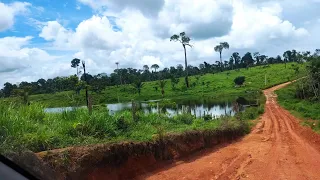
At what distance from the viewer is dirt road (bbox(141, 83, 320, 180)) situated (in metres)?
8.72

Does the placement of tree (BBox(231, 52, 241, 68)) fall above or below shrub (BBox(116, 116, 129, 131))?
above

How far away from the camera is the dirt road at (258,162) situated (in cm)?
872

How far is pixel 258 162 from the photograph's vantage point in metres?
10.3

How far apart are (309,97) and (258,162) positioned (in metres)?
28.5

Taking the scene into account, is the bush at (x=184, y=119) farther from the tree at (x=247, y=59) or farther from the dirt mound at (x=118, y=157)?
the tree at (x=247, y=59)

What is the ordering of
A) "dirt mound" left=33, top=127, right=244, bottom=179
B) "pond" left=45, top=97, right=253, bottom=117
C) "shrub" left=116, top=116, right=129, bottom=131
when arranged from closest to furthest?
"dirt mound" left=33, top=127, right=244, bottom=179, "shrub" left=116, top=116, right=129, bottom=131, "pond" left=45, top=97, right=253, bottom=117

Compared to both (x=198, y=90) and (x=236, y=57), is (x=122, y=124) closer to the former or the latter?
(x=198, y=90)

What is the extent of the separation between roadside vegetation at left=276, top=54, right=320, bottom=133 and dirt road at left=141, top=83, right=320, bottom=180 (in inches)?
167

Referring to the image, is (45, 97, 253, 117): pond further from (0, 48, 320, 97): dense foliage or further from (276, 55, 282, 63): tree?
(276, 55, 282, 63): tree

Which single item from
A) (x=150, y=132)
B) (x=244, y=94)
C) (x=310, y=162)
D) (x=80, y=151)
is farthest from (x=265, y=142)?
(x=244, y=94)

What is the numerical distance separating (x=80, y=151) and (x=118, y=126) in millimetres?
2849

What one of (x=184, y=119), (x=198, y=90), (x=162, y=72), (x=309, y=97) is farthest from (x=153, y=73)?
(x=184, y=119)

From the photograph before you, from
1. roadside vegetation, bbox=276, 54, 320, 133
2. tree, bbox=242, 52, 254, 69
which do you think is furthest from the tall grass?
tree, bbox=242, 52, 254, 69

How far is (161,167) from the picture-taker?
30.7 ft
